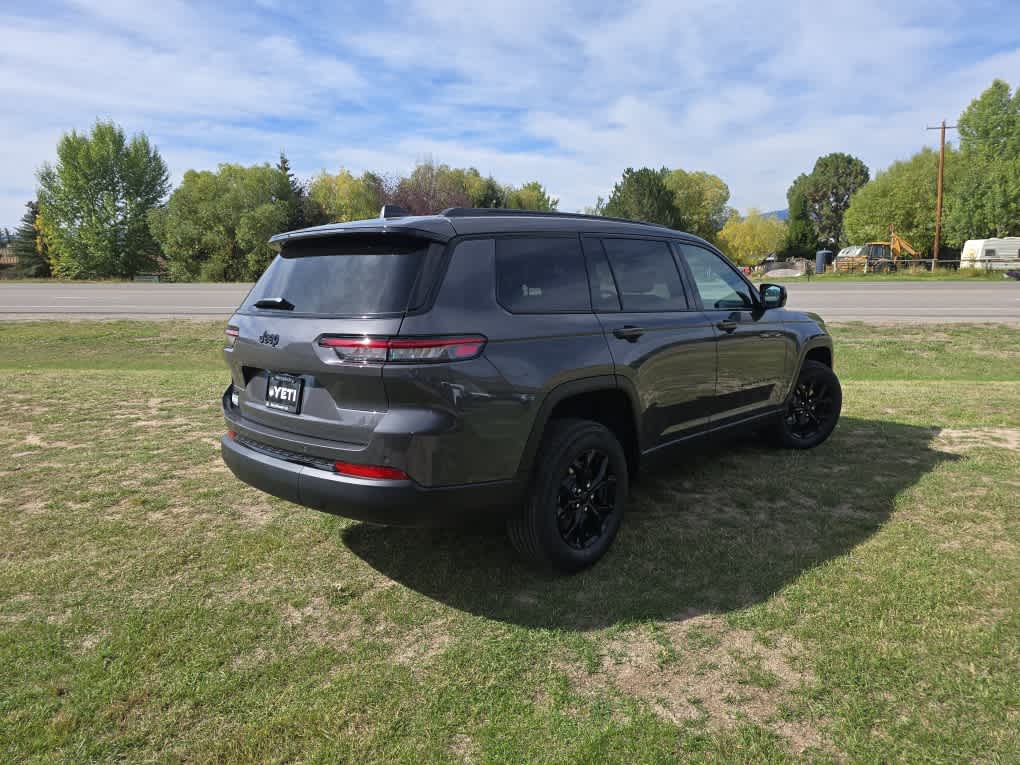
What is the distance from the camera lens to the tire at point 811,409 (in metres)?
5.65

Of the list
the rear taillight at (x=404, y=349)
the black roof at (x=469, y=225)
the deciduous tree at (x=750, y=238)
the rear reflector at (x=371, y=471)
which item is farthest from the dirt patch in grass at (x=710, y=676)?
the deciduous tree at (x=750, y=238)

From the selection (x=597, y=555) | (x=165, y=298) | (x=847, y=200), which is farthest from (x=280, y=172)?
(x=847, y=200)

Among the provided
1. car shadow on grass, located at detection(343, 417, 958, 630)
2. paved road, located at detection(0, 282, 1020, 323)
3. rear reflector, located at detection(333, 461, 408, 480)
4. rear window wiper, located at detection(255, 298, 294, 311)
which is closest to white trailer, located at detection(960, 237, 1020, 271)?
paved road, located at detection(0, 282, 1020, 323)

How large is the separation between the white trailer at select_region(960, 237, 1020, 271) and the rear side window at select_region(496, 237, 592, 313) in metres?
44.3

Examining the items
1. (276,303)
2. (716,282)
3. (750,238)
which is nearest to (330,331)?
(276,303)

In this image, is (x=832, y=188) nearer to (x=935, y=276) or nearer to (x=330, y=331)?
(x=935, y=276)

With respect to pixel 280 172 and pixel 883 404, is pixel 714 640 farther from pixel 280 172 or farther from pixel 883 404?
pixel 280 172

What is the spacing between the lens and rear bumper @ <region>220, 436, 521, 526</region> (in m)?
2.81

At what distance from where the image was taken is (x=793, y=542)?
12.5ft

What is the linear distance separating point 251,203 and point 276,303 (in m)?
54.1

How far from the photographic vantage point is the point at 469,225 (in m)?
3.15

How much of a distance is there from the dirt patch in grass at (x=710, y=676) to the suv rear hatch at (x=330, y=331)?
1.41m

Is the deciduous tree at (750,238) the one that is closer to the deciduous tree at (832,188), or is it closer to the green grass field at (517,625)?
the deciduous tree at (832,188)

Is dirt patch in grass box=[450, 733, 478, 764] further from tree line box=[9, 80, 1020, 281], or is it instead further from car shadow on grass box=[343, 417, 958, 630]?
tree line box=[9, 80, 1020, 281]
